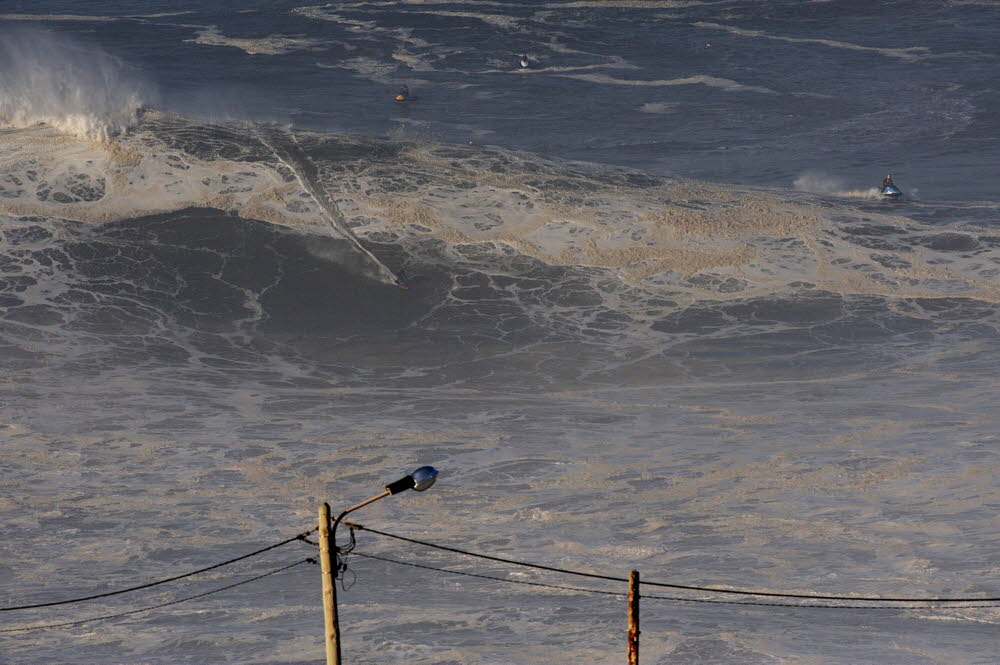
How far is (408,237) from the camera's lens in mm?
50094

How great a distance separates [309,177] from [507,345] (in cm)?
1458

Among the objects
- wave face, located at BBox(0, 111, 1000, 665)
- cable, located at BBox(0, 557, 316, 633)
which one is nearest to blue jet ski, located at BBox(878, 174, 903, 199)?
wave face, located at BBox(0, 111, 1000, 665)

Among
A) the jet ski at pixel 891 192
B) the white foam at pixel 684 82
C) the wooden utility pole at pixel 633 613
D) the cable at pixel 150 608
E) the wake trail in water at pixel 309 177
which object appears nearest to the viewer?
the wooden utility pole at pixel 633 613

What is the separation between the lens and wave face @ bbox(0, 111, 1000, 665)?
28031 mm

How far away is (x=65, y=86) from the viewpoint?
219ft

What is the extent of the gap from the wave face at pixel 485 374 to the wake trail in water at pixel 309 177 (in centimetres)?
18

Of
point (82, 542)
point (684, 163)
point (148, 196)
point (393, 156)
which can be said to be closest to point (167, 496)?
point (82, 542)

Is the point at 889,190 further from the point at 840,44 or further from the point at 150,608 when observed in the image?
the point at 150,608

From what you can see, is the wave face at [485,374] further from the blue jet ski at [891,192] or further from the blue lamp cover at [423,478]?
the blue lamp cover at [423,478]

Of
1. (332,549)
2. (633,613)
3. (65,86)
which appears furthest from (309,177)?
(332,549)

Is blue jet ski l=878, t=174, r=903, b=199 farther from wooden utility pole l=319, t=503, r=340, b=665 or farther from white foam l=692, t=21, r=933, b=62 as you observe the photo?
wooden utility pole l=319, t=503, r=340, b=665

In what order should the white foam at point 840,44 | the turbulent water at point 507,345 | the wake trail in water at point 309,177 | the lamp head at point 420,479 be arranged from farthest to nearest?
the white foam at point 840,44, the wake trail in water at point 309,177, the turbulent water at point 507,345, the lamp head at point 420,479

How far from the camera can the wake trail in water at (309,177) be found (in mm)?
49344

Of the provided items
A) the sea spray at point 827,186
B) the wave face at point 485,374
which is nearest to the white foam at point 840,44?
Answer: the sea spray at point 827,186
